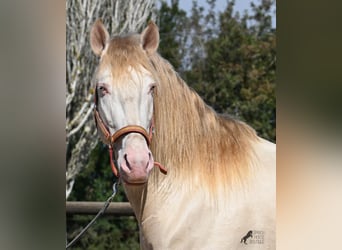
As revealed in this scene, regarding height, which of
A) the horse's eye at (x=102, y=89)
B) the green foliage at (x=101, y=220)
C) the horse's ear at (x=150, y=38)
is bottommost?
the green foliage at (x=101, y=220)

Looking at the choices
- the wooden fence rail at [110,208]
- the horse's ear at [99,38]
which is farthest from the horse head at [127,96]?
the wooden fence rail at [110,208]

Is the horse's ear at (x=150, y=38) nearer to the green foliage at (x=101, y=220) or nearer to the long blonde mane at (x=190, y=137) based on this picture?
the long blonde mane at (x=190, y=137)

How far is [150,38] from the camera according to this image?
1631 millimetres

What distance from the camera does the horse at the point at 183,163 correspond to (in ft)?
5.29

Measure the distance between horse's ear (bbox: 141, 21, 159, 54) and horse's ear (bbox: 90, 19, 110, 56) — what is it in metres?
0.17

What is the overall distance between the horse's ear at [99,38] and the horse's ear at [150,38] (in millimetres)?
165

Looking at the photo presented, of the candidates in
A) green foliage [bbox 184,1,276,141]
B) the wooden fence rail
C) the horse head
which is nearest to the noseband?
the horse head

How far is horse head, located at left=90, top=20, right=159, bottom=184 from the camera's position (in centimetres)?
157

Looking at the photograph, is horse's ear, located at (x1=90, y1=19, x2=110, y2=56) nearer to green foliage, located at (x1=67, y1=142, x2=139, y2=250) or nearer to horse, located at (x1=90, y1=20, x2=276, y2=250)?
horse, located at (x1=90, y1=20, x2=276, y2=250)

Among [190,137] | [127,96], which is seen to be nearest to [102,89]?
[127,96]
